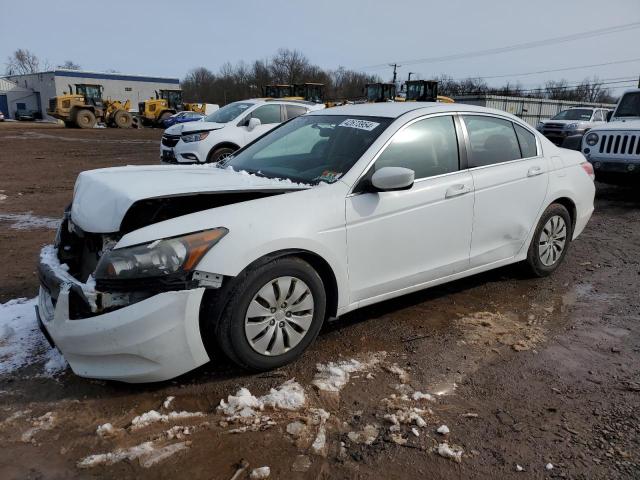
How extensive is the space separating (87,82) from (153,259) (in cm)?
6899

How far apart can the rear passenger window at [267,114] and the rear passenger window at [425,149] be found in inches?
300

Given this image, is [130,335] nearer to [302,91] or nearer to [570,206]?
[570,206]

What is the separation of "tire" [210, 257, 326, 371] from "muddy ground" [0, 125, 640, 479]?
15 cm

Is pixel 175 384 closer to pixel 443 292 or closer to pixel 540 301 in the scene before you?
pixel 443 292

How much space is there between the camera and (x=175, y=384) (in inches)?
120

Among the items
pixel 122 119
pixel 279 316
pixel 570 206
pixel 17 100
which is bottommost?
pixel 279 316

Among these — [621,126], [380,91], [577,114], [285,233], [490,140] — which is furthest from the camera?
[380,91]

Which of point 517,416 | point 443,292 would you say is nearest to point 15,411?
point 517,416

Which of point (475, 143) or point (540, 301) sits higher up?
point (475, 143)

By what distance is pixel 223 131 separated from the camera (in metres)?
10.5

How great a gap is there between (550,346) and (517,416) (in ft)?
3.44

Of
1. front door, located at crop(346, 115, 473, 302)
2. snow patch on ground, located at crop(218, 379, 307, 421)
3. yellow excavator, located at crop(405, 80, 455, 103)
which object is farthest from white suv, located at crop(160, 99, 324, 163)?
Answer: yellow excavator, located at crop(405, 80, 455, 103)

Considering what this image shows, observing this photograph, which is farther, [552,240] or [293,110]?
[293,110]

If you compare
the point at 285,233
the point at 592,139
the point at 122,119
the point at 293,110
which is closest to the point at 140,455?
the point at 285,233
